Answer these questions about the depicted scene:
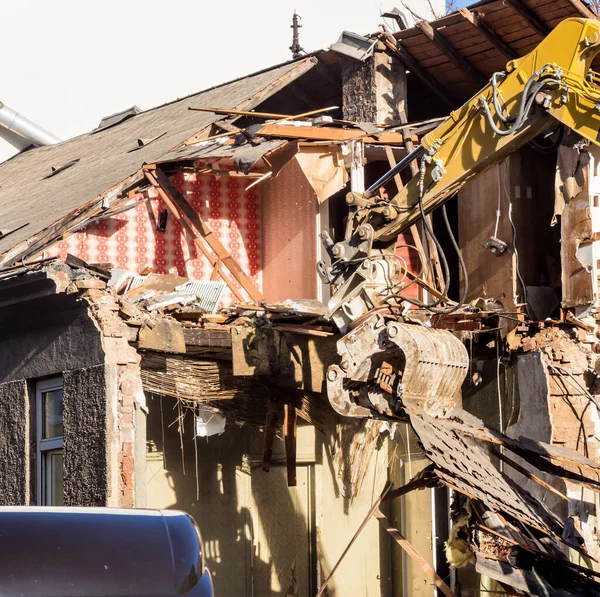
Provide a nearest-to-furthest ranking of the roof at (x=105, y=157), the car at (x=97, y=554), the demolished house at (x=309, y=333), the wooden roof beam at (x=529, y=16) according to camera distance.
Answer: the car at (x=97, y=554), the demolished house at (x=309, y=333), the roof at (x=105, y=157), the wooden roof beam at (x=529, y=16)

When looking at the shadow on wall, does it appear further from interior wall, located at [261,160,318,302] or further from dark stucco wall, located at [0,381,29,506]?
interior wall, located at [261,160,318,302]

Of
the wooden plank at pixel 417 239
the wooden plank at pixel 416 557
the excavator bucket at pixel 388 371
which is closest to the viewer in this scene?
the wooden plank at pixel 416 557

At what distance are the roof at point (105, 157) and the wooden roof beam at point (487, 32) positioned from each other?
2450 mm

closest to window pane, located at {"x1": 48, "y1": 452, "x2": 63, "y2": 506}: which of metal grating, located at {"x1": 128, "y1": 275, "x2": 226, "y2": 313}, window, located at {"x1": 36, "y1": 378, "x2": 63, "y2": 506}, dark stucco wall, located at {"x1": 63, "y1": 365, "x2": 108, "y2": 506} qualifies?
window, located at {"x1": 36, "y1": 378, "x2": 63, "y2": 506}

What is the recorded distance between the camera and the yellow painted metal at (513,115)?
9000 millimetres

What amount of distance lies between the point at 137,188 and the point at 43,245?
1.41 meters

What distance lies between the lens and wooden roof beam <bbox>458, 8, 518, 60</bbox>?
13.0 metres

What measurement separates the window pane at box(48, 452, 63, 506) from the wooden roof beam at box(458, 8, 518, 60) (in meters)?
6.96

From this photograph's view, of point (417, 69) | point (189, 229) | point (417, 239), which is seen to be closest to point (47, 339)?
point (189, 229)

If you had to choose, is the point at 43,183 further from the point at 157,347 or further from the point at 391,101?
the point at 157,347

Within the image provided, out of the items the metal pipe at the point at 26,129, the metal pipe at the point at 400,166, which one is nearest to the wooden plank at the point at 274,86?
the metal pipe at the point at 400,166

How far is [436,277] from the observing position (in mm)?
13539

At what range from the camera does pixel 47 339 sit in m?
11.4

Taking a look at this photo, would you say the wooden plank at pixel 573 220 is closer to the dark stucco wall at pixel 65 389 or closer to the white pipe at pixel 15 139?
the dark stucco wall at pixel 65 389
